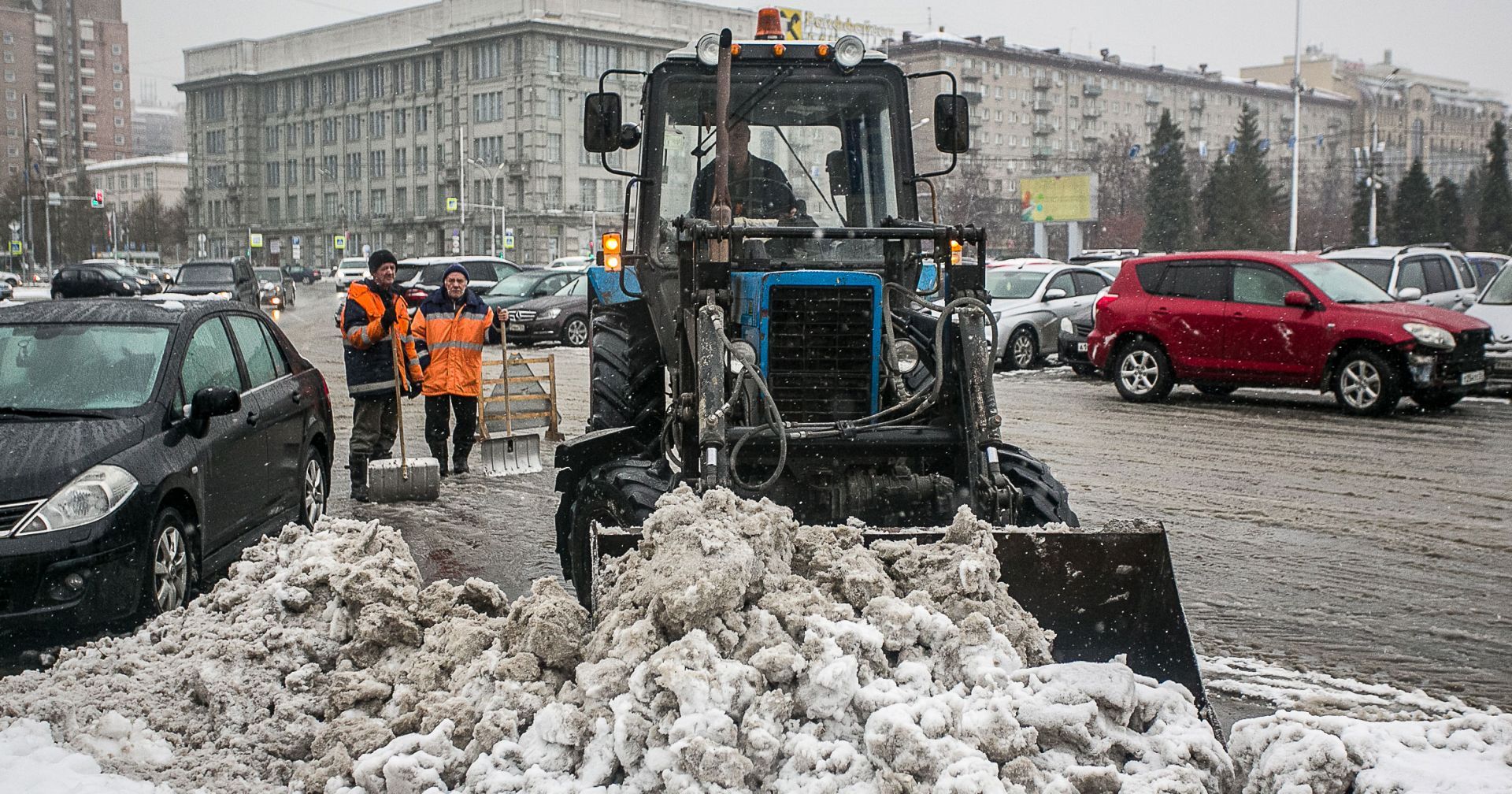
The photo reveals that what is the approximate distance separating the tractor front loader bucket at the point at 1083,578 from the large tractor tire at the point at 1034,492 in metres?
0.85

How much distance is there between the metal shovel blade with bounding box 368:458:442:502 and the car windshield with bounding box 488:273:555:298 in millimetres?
18283

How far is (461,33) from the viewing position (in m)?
98.6

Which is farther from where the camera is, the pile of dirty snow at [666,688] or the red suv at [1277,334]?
the red suv at [1277,334]

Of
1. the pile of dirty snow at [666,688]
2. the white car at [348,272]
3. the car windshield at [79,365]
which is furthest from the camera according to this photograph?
the white car at [348,272]

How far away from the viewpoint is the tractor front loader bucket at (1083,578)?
15.8 feet

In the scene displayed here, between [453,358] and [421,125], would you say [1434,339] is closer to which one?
[453,358]

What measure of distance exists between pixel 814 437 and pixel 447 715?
86.4 inches

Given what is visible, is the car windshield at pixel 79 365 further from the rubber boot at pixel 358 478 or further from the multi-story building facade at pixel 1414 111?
the multi-story building facade at pixel 1414 111

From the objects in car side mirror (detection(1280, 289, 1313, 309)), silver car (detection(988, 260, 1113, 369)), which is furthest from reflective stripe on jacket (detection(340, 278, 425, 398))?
silver car (detection(988, 260, 1113, 369))

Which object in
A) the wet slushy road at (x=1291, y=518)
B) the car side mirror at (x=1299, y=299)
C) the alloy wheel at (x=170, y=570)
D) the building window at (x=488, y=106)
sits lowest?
the wet slushy road at (x=1291, y=518)

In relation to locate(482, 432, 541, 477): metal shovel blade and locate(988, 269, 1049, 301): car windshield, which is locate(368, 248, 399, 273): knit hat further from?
locate(988, 269, 1049, 301): car windshield

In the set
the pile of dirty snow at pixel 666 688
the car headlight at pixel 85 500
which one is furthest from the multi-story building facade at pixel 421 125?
the pile of dirty snow at pixel 666 688

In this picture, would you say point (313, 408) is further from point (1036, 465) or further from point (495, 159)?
point (495, 159)

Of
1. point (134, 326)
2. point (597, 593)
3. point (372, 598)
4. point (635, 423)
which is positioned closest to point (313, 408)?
point (134, 326)
